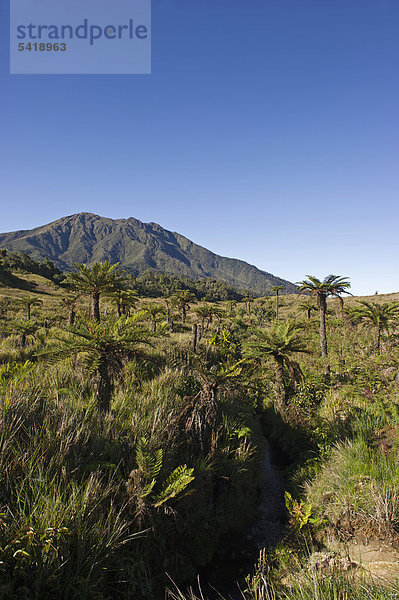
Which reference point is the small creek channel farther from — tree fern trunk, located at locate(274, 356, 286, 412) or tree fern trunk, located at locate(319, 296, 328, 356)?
tree fern trunk, located at locate(319, 296, 328, 356)

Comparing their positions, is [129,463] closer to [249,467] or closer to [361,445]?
[249,467]

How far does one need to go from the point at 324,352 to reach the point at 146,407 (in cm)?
1154

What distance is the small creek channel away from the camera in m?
3.85

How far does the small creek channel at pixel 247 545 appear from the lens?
3848mm

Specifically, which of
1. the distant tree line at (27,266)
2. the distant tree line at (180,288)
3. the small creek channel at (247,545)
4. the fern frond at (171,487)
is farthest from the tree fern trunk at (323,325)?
the distant tree line at (180,288)

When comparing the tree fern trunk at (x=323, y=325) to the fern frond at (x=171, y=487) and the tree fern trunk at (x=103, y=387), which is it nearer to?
the tree fern trunk at (x=103, y=387)

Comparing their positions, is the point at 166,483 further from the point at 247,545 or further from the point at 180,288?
the point at 180,288

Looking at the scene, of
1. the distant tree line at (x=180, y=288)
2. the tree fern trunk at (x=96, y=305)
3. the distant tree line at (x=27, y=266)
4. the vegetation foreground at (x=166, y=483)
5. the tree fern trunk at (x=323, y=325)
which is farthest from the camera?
the distant tree line at (x=180, y=288)

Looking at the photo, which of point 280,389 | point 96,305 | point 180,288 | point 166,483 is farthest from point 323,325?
point 180,288

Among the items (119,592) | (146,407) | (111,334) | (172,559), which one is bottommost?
(172,559)

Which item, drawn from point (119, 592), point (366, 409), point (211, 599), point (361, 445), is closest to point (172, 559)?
point (211, 599)

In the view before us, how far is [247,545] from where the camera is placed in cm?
460

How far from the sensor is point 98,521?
2.74m

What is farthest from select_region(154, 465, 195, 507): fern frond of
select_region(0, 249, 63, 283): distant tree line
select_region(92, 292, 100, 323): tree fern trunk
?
select_region(0, 249, 63, 283): distant tree line
